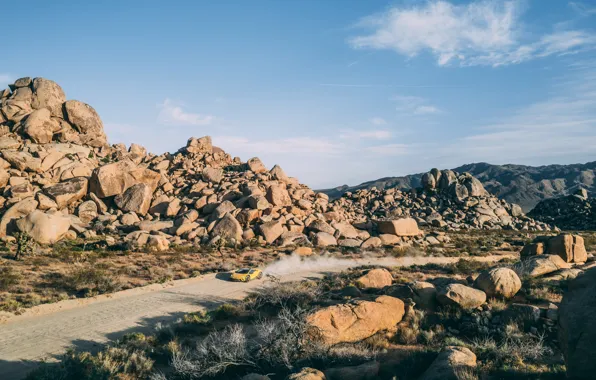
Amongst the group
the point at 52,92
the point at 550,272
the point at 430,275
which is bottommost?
the point at 430,275

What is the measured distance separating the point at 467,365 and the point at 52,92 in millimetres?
69283

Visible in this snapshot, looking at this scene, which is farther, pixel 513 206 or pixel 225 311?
pixel 513 206

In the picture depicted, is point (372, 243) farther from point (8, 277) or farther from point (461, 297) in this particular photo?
point (8, 277)

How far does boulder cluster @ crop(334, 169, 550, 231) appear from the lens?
60.7 m

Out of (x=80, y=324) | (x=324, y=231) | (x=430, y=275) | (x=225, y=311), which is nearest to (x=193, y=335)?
(x=225, y=311)

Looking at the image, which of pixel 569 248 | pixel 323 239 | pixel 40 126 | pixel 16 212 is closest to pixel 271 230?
pixel 323 239

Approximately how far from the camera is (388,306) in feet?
43.3

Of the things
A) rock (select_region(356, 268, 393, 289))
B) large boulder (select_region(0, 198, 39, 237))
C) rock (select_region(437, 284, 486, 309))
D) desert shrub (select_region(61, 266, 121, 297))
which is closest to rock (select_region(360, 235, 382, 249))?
rock (select_region(356, 268, 393, 289))

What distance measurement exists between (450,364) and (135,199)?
42640 millimetres

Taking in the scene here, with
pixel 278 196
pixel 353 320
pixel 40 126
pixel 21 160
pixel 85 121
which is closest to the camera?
pixel 353 320

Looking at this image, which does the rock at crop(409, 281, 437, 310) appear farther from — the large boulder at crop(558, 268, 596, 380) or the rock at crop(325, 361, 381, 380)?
the large boulder at crop(558, 268, 596, 380)

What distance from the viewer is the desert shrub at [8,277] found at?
19794mm

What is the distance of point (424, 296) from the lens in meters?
14.8

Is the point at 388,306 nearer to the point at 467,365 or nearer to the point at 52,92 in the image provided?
the point at 467,365
